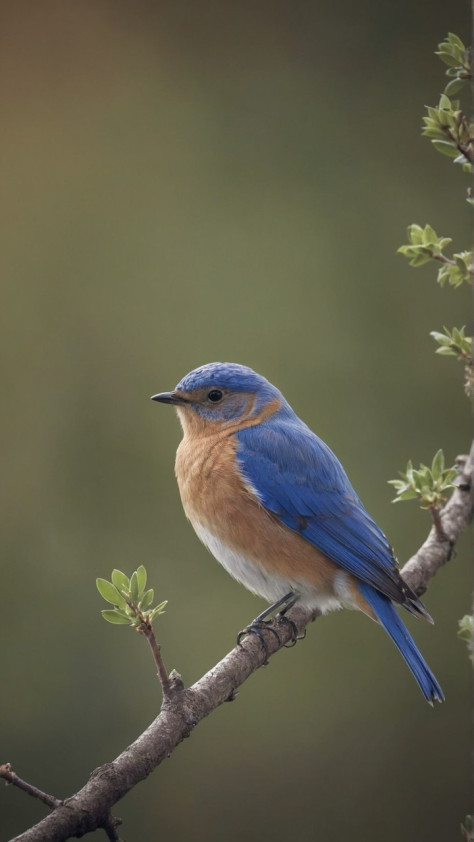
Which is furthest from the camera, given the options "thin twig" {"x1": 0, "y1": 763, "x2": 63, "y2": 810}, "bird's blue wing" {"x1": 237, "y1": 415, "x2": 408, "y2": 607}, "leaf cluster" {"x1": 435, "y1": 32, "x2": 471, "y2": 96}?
"bird's blue wing" {"x1": 237, "y1": 415, "x2": 408, "y2": 607}

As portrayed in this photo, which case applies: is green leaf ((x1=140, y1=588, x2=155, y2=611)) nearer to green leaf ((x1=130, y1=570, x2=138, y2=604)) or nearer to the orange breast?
green leaf ((x1=130, y1=570, x2=138, y2=604))

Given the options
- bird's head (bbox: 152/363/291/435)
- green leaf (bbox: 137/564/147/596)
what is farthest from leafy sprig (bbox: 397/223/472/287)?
bird's head (bbox: 152/363/291/435)

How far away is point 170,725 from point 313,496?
3.44 feet

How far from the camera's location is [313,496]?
269 centimetres

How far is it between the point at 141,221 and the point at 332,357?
1290 mm

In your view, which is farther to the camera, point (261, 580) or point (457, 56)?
point (261, 580)

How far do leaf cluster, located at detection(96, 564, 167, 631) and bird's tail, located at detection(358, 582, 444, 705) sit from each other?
82 centimetres

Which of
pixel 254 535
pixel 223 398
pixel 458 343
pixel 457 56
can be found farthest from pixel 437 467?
pixel 457 56

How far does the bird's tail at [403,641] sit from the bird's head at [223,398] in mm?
642

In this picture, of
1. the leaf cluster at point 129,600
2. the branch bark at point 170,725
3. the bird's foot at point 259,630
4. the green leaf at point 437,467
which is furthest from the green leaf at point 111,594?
the green leaf at point 437,467

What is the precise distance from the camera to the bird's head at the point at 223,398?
9.36ft

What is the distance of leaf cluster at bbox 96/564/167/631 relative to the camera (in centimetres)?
173

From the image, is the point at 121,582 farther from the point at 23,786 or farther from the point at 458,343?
the point at 458,343

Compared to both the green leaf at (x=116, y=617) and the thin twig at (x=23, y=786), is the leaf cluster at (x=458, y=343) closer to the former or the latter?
the green leaf at (x=116, y=617)
